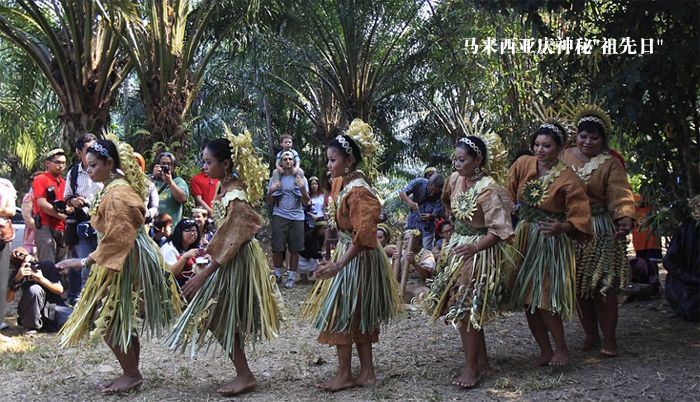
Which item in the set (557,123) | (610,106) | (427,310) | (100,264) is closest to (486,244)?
(427,310)

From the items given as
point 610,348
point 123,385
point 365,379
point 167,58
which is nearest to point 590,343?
point 610,348

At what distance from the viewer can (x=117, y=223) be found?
4.20 m

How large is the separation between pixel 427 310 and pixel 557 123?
1.55 meters

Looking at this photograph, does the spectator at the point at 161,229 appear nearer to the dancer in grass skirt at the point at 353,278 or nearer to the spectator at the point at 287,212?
the spectator at the point at 287,212

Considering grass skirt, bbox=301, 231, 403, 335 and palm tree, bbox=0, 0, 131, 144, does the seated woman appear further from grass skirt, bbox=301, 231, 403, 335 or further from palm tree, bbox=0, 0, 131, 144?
palm tree, bbox=0, 0, 131, 144

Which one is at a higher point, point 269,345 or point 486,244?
point 486,244

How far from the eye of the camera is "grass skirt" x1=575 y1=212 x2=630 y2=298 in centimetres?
488

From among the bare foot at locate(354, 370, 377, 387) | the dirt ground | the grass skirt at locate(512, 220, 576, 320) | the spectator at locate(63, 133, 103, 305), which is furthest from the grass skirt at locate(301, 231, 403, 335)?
the spectator at locate(63, 133, 103, 305)

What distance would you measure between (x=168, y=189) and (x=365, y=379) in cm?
383

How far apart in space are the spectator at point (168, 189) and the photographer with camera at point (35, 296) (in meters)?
1.38

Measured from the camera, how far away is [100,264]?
4.16 metres

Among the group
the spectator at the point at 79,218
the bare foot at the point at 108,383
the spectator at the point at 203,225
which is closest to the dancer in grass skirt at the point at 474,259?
the bare foot at the point at 108,383

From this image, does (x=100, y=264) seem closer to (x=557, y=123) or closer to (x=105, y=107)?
(x=557, y=123)

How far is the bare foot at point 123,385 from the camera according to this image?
4.45 m
